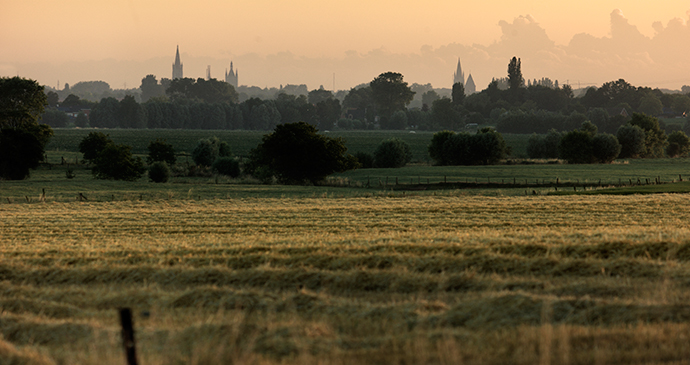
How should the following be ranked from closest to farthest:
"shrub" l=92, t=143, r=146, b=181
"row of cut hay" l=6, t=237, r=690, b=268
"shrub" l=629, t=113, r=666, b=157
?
"row of cut hay" l=6, t=237, r=690, b=268
"shrub" l=92, t=143, r=146, b=181
"shrub" l=629, t=113, r=666, b=157

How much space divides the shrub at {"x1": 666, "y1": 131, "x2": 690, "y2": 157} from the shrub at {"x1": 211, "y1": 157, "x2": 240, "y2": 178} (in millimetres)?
102218

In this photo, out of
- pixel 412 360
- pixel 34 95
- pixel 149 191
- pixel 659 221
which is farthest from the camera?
pixel 34 95

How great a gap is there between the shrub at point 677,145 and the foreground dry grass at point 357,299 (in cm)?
13179

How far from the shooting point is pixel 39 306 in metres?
11.5

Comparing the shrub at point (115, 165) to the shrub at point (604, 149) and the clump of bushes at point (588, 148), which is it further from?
the shrub at point (604, 149)

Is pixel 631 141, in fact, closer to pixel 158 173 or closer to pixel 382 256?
pixel 158 173

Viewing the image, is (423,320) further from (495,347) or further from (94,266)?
(94,266)

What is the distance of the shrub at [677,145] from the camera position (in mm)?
134625

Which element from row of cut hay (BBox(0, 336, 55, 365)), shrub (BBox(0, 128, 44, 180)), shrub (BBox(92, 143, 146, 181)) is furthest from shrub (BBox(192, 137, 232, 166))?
row of cut hay (BBox(0, 336, 55, 365))

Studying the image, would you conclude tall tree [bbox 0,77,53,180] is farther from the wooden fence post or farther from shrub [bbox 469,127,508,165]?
the wooden fence post

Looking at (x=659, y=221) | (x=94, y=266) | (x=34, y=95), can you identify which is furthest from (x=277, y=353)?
(x=34, y=95)

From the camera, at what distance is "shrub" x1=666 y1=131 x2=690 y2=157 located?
13462 centimetres

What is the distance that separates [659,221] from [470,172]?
59.6 meters

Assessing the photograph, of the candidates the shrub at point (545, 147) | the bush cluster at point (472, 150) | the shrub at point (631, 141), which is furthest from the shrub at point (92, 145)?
the shrub at point (631, 141)
